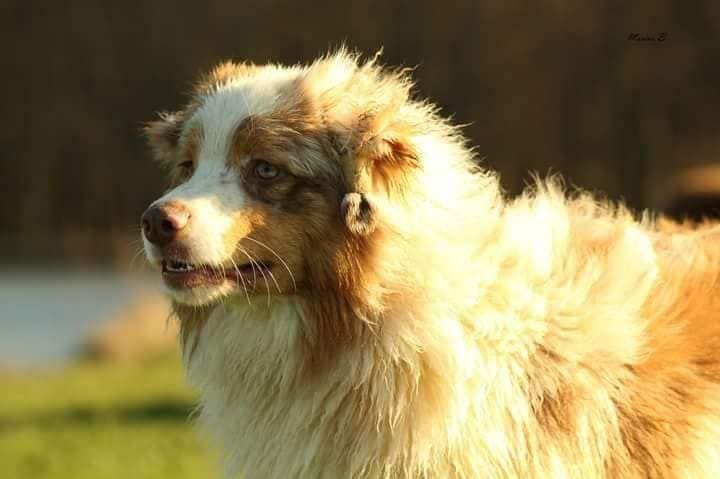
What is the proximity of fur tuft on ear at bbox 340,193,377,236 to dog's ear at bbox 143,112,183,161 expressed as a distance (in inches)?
39.5

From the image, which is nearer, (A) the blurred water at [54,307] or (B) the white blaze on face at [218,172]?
(B) the white blaze on face at [218,172]

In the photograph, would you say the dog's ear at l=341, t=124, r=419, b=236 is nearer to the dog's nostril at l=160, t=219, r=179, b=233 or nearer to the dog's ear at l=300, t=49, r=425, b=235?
the dog's ear at l=300, t=49, r=425, b=235

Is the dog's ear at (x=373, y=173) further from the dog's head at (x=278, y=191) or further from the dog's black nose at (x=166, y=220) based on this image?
the dog's black nose at (x=166, y=220)

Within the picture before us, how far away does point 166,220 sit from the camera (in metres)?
4.48

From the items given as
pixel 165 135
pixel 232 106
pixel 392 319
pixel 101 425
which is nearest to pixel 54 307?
pixel 101 425

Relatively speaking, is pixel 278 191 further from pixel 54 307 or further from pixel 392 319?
pixel 54 307

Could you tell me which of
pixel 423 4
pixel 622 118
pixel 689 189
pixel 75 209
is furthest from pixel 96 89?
pixel 689 189

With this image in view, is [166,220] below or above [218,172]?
below

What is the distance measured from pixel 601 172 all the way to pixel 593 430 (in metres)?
20.7

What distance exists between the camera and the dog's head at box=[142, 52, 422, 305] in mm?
4527

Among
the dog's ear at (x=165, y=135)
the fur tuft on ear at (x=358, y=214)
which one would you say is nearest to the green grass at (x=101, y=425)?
the dog's ear at (x=165, y=135)

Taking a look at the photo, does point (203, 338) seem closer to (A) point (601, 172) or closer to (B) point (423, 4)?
(A) point (601, 172)

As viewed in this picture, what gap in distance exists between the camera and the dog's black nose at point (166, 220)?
447 cm

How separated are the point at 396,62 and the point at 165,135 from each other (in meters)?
21.1
